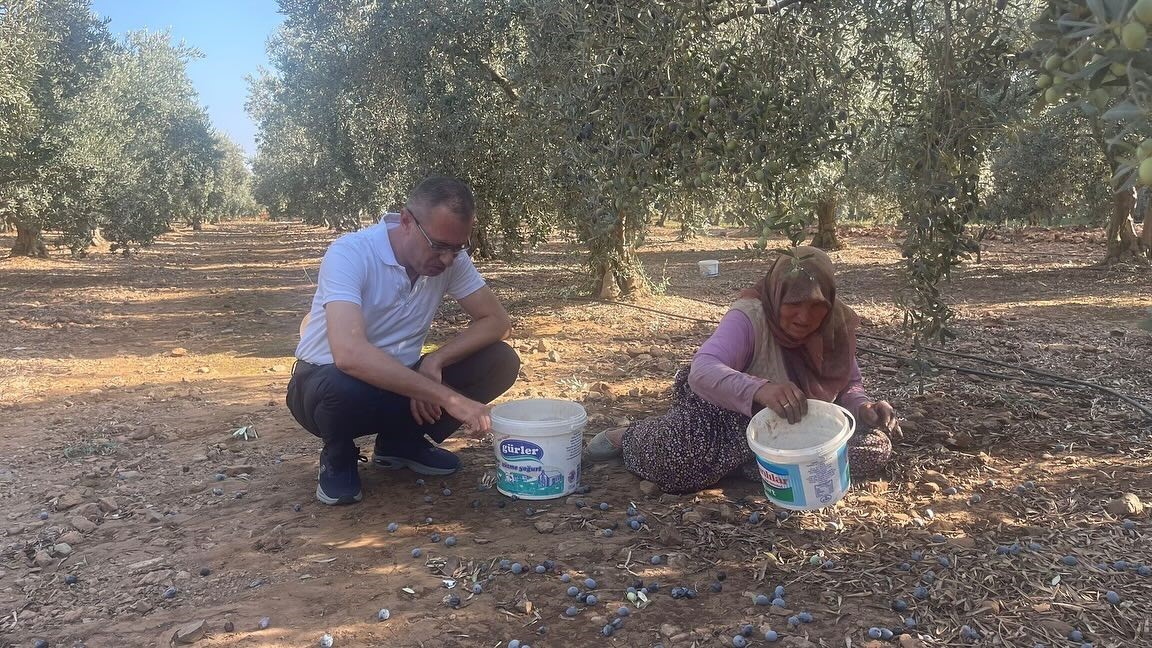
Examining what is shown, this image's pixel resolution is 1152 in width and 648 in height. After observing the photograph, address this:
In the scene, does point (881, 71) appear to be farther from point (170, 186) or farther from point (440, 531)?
point (170, 186)

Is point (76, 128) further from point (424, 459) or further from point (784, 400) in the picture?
point (784, 400)

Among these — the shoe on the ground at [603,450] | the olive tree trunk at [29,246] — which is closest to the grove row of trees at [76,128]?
the olive tree trunk at [29,246]

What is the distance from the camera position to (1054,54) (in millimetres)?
1814

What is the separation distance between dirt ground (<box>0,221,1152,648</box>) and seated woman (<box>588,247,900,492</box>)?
0.19m

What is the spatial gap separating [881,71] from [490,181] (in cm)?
675

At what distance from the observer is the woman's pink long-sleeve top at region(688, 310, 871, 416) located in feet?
12.1

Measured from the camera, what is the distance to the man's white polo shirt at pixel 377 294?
4.05m

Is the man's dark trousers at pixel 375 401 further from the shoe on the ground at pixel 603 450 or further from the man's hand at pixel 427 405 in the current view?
the shoe on the ground at pixel 603 450

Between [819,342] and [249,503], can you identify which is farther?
[249,503]

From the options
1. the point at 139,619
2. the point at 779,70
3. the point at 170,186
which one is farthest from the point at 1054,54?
the point at 170,186

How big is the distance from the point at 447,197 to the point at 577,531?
1.75 meters

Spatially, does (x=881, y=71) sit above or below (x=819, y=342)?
above

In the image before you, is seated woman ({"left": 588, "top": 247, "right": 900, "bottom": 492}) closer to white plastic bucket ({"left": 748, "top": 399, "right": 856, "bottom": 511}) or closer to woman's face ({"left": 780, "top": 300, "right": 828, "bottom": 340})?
woman's face ({"left": 780, "top": 300, "right": 828, "bottom": 340})

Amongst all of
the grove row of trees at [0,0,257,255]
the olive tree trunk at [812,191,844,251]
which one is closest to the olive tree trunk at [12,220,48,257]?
the grove row of trees at [0,0,257,255]
